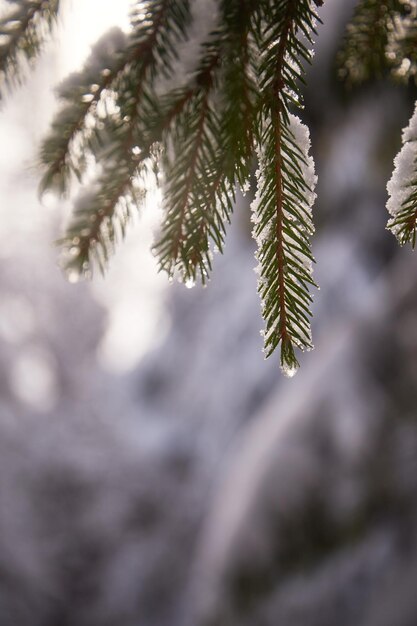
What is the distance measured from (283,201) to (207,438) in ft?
22.5

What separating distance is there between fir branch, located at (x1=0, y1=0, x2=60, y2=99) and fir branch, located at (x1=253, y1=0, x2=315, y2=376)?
313mm

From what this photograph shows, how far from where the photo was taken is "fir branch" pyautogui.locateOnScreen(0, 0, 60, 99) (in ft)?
1.92

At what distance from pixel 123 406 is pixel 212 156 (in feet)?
23.0

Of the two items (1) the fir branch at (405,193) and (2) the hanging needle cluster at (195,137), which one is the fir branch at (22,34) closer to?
(2) the hanging needle cluster at (195,137)

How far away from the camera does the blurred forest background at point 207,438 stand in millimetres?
5117

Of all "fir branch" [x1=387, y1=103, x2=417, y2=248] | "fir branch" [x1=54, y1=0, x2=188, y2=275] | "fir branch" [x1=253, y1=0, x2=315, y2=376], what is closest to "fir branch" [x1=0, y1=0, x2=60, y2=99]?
"fir branch" [x1=54, y1=0, x2=188, y2=275]

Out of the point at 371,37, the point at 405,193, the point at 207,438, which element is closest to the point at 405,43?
the point at 371,37

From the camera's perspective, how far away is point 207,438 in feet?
23.2

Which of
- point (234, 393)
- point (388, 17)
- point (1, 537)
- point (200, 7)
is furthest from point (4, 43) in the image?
point (1, 537)

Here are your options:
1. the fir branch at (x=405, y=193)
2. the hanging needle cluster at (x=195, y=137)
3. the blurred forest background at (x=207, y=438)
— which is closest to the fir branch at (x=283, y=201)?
the hanging needle cluster at (x=195, y=137)

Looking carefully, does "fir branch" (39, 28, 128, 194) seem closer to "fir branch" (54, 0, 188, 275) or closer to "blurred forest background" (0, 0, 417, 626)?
"fir branch" (54, 0, 188, 275)

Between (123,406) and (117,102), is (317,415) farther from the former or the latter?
(117,102)

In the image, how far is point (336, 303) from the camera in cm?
617

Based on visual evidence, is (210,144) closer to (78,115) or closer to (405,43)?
(78,115)
